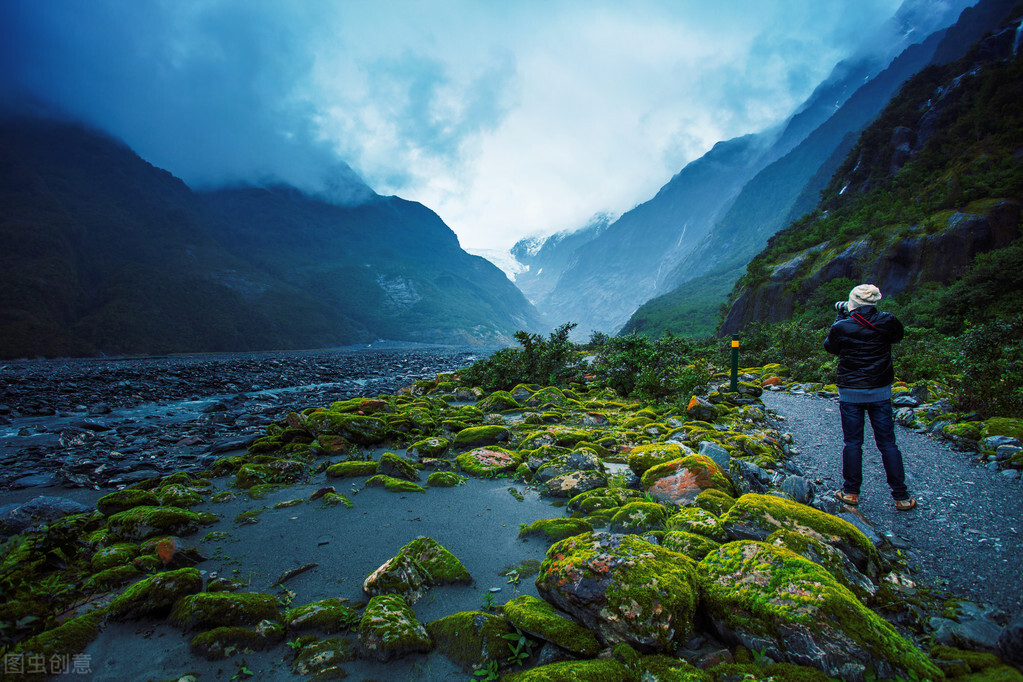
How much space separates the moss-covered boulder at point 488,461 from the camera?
736cm

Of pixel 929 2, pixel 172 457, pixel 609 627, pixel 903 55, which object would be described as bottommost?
pixel 172 457

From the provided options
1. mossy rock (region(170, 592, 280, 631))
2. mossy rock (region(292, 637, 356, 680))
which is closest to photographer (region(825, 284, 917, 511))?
mossy rock (region(292, 637, 356, 680))

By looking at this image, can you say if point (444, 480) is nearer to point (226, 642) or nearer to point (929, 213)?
point (226, 642)

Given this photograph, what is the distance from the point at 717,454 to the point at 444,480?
480 centimetres

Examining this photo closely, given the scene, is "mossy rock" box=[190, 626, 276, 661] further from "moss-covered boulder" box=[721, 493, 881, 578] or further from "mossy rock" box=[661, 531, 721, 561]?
"moss-covered boulder" box=[721, 493, 881, 578]

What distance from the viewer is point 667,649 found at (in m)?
2.70

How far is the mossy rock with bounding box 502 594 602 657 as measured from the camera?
2.79 m

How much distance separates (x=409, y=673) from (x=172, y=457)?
9873 millimetres

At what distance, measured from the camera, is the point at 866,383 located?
16.9 ft

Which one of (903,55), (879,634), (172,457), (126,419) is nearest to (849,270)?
(879,634)

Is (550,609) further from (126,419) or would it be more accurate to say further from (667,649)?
(126,419)

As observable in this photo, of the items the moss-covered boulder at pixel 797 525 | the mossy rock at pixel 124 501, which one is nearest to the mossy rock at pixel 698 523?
the moss-covered boulder at pixel 797 525

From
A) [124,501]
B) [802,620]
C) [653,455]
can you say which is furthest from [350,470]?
[802,620]

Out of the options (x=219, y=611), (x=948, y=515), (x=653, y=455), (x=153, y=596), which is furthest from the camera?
(x=653, y=455)
